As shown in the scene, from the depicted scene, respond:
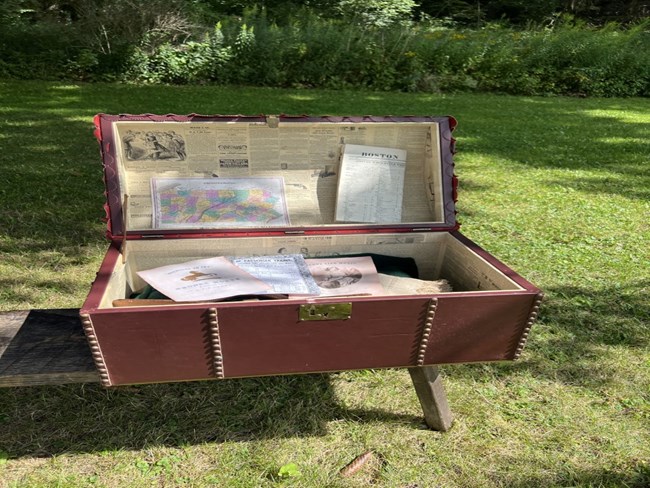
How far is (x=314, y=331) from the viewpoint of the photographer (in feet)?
5.42

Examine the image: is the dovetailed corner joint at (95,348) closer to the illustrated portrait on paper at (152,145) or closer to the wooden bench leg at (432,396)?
the illustrated portrait on paper at (152,145)

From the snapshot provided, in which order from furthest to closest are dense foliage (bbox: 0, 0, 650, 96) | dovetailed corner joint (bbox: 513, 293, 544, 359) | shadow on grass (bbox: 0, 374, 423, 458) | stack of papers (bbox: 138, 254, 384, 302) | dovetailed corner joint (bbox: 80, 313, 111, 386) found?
dense foliage (bbox: 0, 0, 650, 96) → shadow on grass (bbox: 0, 374, 423, 458) → stack of papers (bbox: 138, 254, 384, 302) → dovetailed corner joint (bbox: 513, 293, 544, 359) → dovetailed corner joint (bbox: 80, 313, 111, 386)

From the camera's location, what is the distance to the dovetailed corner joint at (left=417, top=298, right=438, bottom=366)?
1670 mm

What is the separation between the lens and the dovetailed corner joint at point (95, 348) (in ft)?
4.90

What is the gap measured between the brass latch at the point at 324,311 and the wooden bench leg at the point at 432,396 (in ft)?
1.91

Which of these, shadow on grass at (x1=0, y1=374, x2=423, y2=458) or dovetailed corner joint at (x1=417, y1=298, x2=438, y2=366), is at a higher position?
dovetailed corner joint at (x1=417, y1=298, x2=438, y2=366)

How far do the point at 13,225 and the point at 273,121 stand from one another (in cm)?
263

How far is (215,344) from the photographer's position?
63.9 inches

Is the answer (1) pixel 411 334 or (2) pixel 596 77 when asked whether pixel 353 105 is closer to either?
(2) pixel 596 77

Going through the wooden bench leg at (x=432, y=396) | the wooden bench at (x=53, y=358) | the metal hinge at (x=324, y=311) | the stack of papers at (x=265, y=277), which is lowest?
the wooden bench leg at (x=432, y=396)

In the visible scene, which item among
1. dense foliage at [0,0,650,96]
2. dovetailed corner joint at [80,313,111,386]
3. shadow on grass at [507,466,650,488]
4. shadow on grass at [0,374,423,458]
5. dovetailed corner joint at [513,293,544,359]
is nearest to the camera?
dovetailed corner joint at [80,313,111,386]

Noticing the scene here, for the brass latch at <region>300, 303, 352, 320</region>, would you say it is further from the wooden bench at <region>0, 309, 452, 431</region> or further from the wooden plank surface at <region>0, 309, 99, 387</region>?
the wooden plank surface at <region>0, 309, 99, 387</region>

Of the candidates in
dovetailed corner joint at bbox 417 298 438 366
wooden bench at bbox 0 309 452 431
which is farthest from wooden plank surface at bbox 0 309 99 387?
dovetailed corner joint at bbox 417 298 438 366

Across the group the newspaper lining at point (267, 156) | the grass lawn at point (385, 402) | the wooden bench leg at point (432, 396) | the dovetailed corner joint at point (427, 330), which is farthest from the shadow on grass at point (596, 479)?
the newspaper lining at point (267, 156)
